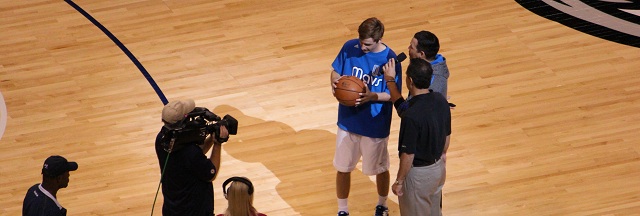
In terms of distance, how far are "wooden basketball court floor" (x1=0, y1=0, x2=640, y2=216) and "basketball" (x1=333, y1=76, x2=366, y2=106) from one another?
1.27 metres

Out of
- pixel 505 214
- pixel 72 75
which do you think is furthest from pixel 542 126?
pixel 72 75

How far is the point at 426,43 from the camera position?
7.12 m

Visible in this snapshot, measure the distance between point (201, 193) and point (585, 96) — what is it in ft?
14.3

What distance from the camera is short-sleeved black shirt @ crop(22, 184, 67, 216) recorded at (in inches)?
250

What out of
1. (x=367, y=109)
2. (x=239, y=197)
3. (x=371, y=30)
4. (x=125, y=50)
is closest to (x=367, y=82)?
(x=367, y=109)

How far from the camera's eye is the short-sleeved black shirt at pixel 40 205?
6340 millimetres

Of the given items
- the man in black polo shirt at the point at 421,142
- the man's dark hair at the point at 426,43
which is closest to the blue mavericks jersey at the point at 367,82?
the man's dark hair at the point at 426,43

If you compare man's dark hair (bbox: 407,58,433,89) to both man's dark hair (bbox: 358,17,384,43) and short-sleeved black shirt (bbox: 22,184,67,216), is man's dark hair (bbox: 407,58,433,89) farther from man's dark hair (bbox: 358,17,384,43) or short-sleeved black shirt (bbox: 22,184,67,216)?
short-sleeved black shirt (bbox: 22,184,67,216)

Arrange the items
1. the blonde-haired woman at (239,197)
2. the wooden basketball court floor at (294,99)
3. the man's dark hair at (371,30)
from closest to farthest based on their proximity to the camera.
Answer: the blonde-haired woman at (239,197) < the man's dark hair at (371,30) < the wooden basketball court floor at (294,99)

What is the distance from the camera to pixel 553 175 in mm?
8484

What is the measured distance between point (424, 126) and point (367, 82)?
84 cm

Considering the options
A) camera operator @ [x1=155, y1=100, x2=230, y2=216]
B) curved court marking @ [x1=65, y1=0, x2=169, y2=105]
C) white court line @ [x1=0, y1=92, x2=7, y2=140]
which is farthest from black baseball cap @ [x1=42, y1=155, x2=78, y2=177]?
curved court marking @ [x1=65, y1=0, x2=169, y2=105]

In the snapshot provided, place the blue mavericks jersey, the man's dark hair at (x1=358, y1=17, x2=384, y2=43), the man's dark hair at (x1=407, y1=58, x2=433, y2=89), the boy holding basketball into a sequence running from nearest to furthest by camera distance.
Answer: the man's dark hair at (x1=407, y1=58, x2=433, y2=89)
the man's dark hair at (x1=358, y1=17, x2=384, y2=43)
the boy holding basketball
the blue mavericks jersey

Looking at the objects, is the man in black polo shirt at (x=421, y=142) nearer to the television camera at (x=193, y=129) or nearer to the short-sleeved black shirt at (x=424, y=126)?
the short-sleeved black shirt at (x=424, y=126)
